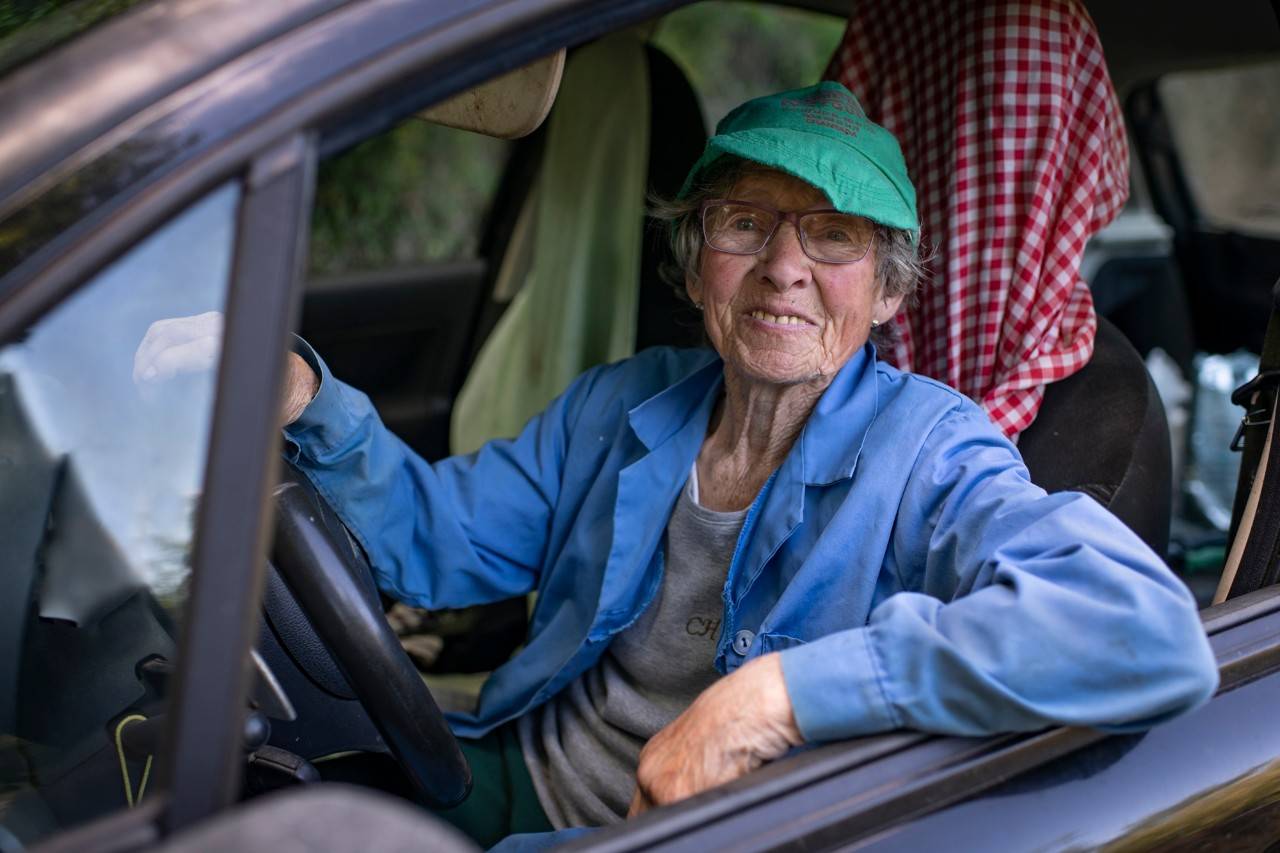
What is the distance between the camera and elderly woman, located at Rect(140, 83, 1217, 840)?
52.4 inches

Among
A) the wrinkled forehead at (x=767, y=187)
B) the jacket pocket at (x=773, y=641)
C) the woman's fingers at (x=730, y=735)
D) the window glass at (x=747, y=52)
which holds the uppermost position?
the window glass at (x=747, y=52)

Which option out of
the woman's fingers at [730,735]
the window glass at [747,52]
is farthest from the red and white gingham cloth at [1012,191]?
the window glass at [747,52]

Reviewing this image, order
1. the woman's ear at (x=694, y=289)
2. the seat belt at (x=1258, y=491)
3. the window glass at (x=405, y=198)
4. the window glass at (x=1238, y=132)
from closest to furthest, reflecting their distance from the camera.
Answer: the seat belt at (x=1258, y=491)
the woman's ear at (x=694, y=289)
the window glass at (x=405, y=198)
the window glass at (x=1238, y=132)

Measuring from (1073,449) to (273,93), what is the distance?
1556 mm

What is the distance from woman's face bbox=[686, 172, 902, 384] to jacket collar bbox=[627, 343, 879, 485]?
36 millimetres

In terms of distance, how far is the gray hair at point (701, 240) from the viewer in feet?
6.52

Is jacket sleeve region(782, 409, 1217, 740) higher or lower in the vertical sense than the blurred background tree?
lower

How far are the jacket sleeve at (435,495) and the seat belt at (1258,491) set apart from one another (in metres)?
1.06

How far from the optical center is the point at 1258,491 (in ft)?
5.87

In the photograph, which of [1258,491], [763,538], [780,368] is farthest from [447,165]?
[1258,491]

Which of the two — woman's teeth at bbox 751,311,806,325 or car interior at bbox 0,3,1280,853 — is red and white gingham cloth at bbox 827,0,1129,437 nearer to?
car interior at bbox 0,3,1280,853

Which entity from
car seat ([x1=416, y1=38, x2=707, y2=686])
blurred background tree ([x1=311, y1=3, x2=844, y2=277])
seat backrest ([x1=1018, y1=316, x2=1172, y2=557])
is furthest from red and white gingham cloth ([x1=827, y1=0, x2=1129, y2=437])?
blurred background tree ([x1=311, y1=3, x2=844, y2=277])

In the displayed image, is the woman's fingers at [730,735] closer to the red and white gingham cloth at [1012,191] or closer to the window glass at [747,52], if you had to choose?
the red and white gingham cloth at [1012,191]

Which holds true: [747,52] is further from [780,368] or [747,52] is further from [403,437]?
[780,368]
